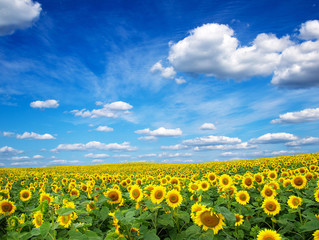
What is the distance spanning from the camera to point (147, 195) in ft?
14.8

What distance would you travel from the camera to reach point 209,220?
3.19 meters

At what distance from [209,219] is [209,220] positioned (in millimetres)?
13

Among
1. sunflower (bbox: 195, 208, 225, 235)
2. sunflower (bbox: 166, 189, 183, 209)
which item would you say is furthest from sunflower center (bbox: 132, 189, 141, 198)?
sunflower (bbox: 195, 208, 225, 235)

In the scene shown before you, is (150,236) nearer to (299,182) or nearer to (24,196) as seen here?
(299,182)

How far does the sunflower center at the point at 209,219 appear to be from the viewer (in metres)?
3.18

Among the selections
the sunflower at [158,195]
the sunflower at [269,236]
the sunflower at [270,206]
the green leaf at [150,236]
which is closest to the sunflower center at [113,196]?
the sunflower at [158,195]

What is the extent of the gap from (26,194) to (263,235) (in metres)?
7.08

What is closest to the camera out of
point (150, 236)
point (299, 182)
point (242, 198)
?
point (150, 236)

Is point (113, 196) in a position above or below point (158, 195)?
below

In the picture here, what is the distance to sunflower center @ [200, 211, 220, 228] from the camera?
10.4 feet

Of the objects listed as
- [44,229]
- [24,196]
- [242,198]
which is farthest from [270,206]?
[24,196]

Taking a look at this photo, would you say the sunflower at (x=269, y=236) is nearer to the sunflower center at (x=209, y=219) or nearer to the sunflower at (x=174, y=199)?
the sunflower center at (x=209, y=219)

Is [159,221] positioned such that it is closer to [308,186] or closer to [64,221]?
[64,221]

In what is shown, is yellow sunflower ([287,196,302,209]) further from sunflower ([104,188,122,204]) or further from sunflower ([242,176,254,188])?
sunflower ([104,188,122,204])
